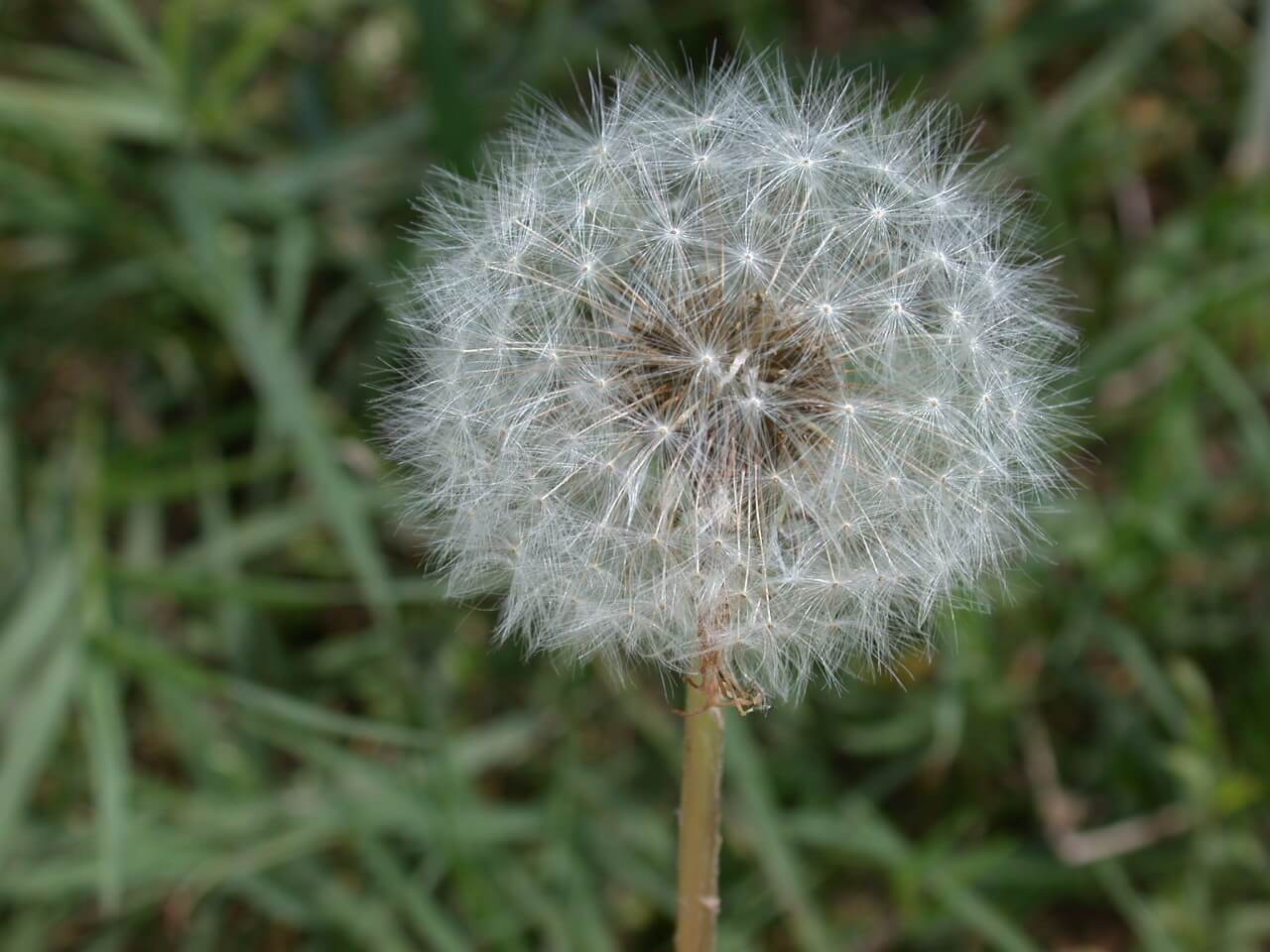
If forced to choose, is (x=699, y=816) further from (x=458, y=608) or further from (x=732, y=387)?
(x=458, y=608)

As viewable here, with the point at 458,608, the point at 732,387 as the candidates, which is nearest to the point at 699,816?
the point at 732,387

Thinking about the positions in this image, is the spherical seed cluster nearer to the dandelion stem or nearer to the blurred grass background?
the dandelion stem

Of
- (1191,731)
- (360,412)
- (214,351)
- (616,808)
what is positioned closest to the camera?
(1191,731)

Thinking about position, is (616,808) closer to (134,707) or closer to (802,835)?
(802,835)

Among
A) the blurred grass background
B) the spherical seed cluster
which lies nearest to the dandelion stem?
the spherical seed cluster

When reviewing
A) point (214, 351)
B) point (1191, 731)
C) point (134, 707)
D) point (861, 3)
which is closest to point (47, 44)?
point (214, 351)

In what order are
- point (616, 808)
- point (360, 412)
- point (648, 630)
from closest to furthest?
1. point (648, 630)
2. point (616, 808)
3. point (360, 412)

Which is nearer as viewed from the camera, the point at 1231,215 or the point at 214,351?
the point at 1231,215
